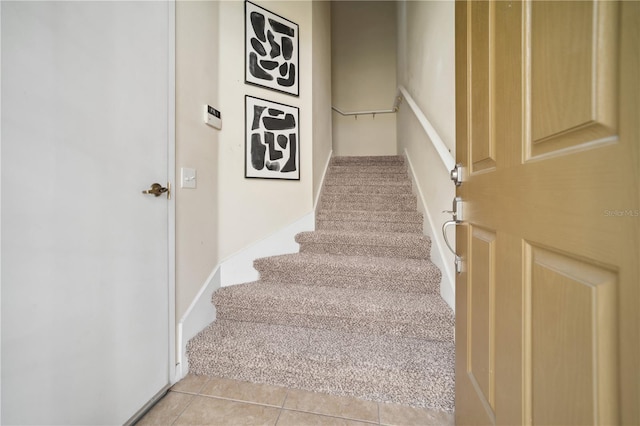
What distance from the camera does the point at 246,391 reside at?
3.93 ft

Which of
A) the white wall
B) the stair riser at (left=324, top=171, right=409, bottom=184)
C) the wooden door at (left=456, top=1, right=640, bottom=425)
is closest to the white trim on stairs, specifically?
the stair riser at (left=324, top=171, right=409, bottom=184)

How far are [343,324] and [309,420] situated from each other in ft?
1.52

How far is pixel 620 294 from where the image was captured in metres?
0.33

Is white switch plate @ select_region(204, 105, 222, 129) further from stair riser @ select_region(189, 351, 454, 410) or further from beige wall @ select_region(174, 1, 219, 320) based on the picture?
stair riser @ select_region(189, 351, 454, 410)

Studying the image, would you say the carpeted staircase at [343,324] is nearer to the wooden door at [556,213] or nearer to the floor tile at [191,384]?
the floor tile at [191,384]

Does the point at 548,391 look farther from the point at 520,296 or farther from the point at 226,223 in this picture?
the point at 226,223

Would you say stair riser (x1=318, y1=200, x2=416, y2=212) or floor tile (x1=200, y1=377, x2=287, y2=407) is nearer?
floor tile (x1=200, y1=377, x2=287, y2=407)

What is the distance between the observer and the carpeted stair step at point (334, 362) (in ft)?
3.59

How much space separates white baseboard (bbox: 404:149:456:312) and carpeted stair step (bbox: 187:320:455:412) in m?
0.26

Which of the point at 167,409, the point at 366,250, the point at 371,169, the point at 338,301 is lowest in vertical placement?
the point at 167,409

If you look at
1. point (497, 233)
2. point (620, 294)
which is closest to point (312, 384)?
point (497, 233)

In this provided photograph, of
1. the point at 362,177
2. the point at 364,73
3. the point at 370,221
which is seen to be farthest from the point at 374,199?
the point at 364,73

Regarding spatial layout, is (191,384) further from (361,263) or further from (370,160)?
(370,160)

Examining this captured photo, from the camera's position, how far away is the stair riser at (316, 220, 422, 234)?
2053 mm
